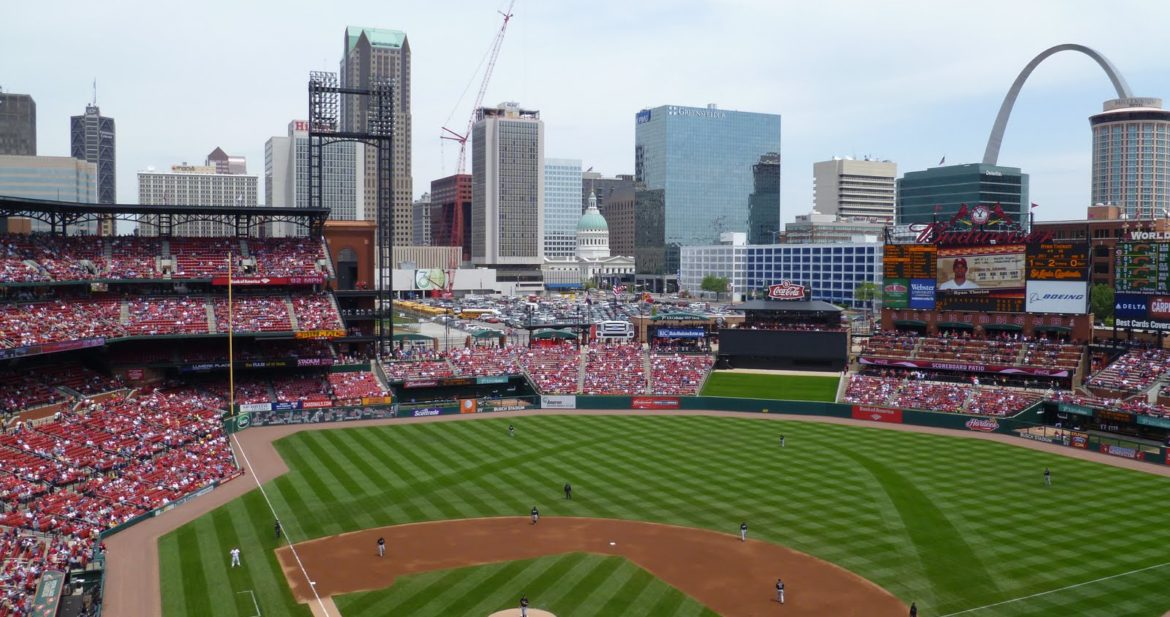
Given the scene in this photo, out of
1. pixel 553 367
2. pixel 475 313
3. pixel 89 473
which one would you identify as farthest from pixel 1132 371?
pixel 475 313

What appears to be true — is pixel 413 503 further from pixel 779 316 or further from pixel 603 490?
pixel 779 316

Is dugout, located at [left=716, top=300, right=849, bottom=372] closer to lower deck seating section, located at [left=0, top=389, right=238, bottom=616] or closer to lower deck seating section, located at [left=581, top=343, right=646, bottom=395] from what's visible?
lower deck seating section, located at [left=581, top=343, right=646, bottom=395]

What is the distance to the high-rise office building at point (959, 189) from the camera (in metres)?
184

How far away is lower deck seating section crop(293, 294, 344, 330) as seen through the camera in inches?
2773

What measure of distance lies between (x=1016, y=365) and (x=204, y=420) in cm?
6012

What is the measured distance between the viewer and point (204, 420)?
189ft

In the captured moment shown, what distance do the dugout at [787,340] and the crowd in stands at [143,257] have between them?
38.1 metres

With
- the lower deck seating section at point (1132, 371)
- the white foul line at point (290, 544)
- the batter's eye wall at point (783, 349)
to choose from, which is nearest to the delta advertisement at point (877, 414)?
the batter's eye wall at point (783, 349)

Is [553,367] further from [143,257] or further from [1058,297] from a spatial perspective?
[1058,297]

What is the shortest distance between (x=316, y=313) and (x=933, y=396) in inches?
1919

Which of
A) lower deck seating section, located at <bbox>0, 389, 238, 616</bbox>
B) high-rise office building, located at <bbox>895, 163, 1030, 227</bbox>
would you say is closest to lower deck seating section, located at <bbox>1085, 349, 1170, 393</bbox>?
lower deck seating section, located at <bbox>0, 389, 238, 616</bbox>

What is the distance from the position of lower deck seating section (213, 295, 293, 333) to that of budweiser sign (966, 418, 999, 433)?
166 feet

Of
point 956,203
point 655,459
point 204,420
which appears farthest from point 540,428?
point 956,203

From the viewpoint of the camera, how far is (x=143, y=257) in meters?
70.0
